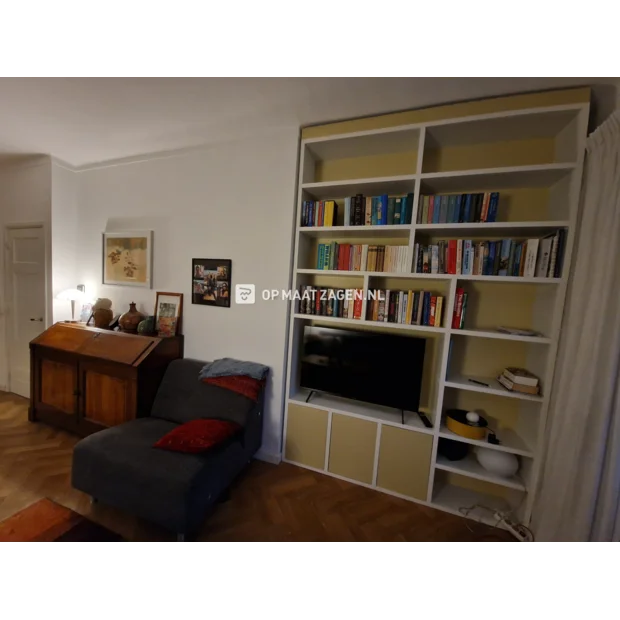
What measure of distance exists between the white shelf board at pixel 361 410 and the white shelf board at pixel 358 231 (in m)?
1.26

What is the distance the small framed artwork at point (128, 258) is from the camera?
2297 mm

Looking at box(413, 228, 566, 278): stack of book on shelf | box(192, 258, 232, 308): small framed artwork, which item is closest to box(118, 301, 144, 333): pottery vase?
box(192, 258, 232, 308): small framed artwork

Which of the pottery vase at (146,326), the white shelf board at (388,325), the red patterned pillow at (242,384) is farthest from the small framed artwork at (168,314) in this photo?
the white shelf board at (388,325)

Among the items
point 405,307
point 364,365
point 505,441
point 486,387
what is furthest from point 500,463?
point 405,307

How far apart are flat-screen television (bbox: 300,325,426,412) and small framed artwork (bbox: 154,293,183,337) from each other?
1173 mm

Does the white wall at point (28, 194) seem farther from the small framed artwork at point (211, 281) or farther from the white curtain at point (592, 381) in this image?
the white curtain at point (592, 381)

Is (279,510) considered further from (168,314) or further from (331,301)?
(168,314)

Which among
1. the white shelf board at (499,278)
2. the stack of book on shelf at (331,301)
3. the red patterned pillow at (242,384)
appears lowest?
the red patterned pillow at (242,384)

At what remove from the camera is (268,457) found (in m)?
1.96

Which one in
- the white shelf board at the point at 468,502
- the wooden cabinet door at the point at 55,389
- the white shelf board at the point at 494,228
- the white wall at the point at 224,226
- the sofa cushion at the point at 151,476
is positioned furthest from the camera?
the wooden cabinet door at the point at 55,389

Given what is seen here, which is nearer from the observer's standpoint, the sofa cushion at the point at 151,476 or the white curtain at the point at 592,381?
the white curtain at the point at 592,381

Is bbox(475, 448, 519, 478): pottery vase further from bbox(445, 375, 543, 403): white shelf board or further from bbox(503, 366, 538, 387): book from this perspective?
bbox(503, 366, 538, 387): book

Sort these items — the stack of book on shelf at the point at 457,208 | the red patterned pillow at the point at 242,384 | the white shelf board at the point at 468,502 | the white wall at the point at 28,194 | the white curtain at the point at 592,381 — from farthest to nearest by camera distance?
the white wall at the point at 28,194 < the red patterned pillow at the point at 242,384 < the white shelf board at the point at 468,502 < the stack of book on shelf at the point at 457,208 < the white curtain at the point at 592,381
